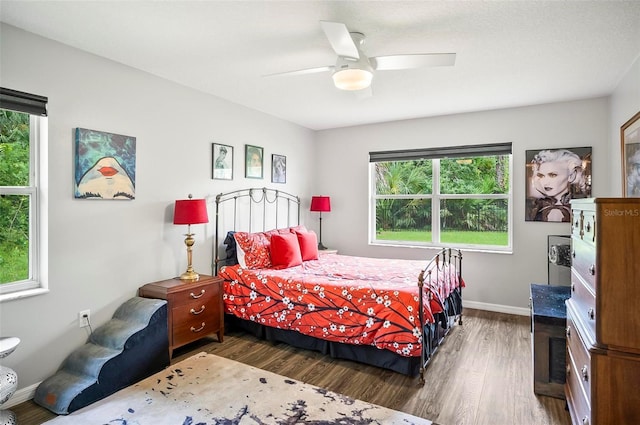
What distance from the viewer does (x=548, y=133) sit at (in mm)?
4191

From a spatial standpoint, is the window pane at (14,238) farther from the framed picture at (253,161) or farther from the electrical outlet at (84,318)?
the framed picture at (253,161)

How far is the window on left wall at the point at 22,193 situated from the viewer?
247 centimetres

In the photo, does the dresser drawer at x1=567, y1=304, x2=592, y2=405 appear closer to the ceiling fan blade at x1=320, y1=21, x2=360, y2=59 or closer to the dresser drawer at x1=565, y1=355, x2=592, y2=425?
the dresser drawer at x1=565, y1=355, x2=592, y2=425

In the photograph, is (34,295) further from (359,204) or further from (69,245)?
(359,204)

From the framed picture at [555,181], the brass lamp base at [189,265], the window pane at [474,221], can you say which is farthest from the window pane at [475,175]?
the brass lamp base at [189,265]

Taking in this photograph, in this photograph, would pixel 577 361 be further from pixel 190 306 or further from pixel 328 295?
pixel 190 306

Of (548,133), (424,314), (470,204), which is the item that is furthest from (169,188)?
(548,133)

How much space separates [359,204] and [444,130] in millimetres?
1643

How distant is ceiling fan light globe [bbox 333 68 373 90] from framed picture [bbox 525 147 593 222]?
285 cm

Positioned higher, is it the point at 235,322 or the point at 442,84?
the point at 442,84

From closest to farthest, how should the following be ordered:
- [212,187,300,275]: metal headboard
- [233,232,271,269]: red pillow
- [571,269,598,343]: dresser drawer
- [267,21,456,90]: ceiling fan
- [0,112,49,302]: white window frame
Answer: [571,269,598,343]: dresser drawer < [267,21,456,90]: ceiling fan < [0,112,49,302]: white window frame < [233,232,271,269]: red pillow < [212,187,300,275]: metal headboard

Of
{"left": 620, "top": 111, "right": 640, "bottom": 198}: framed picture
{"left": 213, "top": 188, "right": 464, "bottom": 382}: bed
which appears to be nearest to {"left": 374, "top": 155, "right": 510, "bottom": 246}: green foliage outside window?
{"left": 213, "top": 188, "right": 464, "bottom": 382}: bed

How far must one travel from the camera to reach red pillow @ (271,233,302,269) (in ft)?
12.9

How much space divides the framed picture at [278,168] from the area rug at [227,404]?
279 cm
